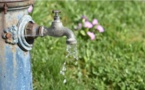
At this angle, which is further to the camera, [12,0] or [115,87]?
[115,87]

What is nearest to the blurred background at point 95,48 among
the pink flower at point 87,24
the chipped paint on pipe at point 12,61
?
the pink flower at point 87,24

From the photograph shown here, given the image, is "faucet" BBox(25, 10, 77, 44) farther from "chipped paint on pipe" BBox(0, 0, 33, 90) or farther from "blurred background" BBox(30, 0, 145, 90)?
"blurred background" BBox(30, 0, 145, 90)

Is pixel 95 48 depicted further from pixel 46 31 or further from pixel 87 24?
pixel 46 31

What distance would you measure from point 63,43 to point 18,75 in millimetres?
1328

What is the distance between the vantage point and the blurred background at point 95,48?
11.1 ft

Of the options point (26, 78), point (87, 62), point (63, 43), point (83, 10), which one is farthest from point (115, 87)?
point (83, 10)

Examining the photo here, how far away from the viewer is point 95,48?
399cm

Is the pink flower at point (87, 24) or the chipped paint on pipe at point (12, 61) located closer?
the chipped paint on pipe at point (12, 61)

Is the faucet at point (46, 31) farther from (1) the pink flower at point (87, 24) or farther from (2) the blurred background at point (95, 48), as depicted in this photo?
(1) the pink flower at point (87, 24)

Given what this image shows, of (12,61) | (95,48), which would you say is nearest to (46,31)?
(12,61)

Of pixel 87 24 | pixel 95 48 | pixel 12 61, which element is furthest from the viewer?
pixel 87 24

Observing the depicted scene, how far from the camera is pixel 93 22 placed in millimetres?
4152

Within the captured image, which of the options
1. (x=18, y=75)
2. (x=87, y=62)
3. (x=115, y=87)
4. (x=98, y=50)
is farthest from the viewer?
(x=98, y=50)

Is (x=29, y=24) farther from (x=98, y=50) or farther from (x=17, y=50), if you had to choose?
(x=98, y=50)
